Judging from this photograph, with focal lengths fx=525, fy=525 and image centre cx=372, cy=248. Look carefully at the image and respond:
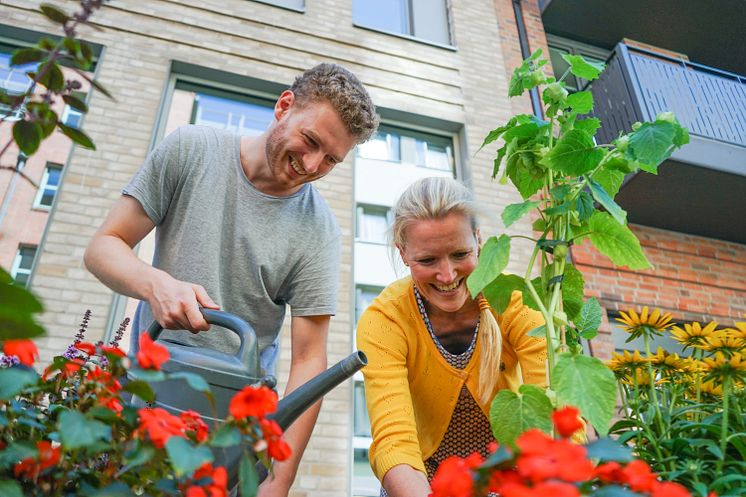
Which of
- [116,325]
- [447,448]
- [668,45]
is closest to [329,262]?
[447,448]

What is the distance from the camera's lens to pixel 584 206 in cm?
70

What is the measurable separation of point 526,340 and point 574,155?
593 mm

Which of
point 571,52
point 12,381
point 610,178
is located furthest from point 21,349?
point 571,52

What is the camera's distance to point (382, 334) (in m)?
1.20

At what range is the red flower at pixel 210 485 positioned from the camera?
13.9 inches

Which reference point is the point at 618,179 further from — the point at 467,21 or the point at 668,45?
the point at 668,45

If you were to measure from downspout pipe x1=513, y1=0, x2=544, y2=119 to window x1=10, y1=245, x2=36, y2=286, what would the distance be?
3556mm

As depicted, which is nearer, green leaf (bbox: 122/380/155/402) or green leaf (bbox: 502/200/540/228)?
green leaf (bbox: 122/380/155/402)

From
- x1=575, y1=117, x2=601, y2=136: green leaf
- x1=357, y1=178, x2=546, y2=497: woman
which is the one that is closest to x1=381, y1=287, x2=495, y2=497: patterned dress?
x1=357, y1=178, x2=546, y2=497: woman

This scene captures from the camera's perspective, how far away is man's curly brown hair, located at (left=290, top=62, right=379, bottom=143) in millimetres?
1252

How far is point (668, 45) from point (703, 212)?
6.76 ft

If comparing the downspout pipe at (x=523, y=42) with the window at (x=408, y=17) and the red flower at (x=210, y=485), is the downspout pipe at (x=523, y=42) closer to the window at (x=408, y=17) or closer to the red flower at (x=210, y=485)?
the window at (x=408, y=17)

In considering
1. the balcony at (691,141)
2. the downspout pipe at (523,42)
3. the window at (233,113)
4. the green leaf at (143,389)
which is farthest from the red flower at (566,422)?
the downspout pipe at (523,42)

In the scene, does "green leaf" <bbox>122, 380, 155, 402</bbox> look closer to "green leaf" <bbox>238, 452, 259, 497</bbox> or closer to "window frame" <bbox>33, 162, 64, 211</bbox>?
"green leaf" <bbox>238, 452, 259, 497</bbox>
